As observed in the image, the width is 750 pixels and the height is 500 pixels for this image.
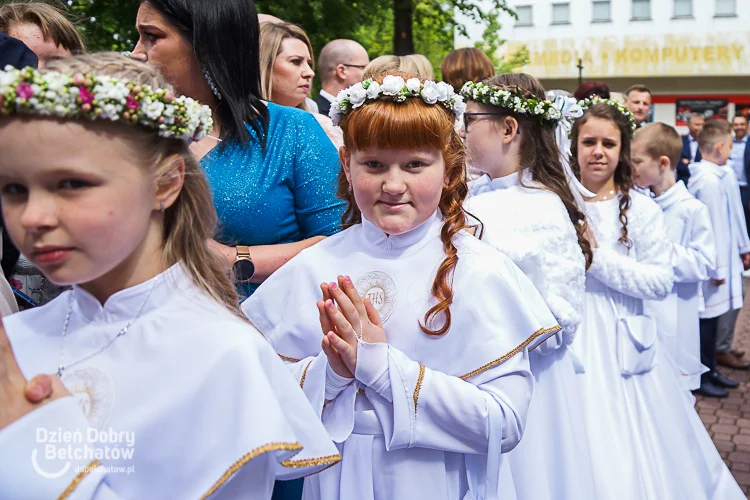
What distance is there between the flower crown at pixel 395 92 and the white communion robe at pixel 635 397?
2.46 metres

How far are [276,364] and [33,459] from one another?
554 millimetres

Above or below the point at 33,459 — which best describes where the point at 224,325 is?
above

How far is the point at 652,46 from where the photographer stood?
41406mm

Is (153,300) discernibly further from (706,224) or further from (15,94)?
(706,224)

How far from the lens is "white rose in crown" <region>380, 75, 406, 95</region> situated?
2846mm

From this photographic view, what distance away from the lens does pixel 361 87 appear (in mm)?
2916

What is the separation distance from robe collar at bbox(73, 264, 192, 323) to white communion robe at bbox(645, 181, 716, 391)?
5.56 meters

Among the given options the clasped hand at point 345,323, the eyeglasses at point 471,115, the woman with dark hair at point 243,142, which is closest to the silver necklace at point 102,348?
the clasped hand at point 345,323

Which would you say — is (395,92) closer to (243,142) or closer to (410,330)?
(243,142)

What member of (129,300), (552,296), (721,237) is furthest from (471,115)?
(721,237)

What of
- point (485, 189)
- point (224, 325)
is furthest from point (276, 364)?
point (485, 189)

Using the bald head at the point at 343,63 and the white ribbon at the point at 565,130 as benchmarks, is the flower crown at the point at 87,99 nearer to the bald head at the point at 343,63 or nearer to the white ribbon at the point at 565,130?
the white ribbon at the point at 565,130

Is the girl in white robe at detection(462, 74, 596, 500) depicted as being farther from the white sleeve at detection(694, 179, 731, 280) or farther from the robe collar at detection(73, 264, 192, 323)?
the white sleeve at detection(694, 179, 731, 280)

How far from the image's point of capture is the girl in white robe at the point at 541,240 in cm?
408
